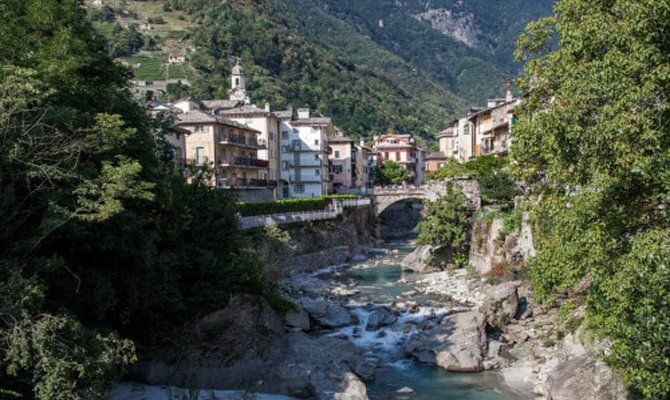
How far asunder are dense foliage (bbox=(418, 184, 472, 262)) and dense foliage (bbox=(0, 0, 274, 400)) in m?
26.2

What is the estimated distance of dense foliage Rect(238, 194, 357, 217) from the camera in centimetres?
4271

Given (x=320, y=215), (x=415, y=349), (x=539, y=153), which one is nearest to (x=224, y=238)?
(x=415, y=349)

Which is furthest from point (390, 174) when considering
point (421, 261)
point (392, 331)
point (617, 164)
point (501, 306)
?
point (617, 164)

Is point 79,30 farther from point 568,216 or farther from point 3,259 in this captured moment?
point 568,216

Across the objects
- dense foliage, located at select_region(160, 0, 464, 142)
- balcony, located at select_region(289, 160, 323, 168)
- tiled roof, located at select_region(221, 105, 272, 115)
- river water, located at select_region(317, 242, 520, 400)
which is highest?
dense foliage, located at select_region(160, 0, 464, 142)

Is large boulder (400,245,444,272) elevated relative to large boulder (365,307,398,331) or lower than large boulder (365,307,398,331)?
elevated

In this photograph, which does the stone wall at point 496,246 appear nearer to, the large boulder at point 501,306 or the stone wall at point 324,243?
the large boulder at point 501,306

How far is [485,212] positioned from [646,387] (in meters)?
34.3

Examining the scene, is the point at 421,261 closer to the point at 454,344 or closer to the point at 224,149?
the point at 224,149

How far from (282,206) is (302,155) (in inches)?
1241

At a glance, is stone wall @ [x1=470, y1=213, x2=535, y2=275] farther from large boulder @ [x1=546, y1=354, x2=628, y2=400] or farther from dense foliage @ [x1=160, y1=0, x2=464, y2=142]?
dense foliage @ [x1=160, y1=0, x2=464, y2=142]

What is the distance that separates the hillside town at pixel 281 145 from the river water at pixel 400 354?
12430 millimetres

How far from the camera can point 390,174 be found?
112562 millimetres

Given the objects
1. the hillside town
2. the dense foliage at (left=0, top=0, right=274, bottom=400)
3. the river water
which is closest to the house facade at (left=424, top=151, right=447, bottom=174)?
the hillside town
